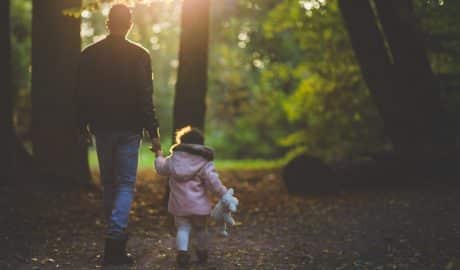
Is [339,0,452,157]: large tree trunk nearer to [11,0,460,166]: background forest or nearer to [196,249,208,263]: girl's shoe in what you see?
[11,0,460,166]: background forest

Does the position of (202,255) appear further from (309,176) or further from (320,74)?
(320,74)

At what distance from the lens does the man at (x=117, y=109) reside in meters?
7.21

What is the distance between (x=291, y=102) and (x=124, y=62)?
11383mm

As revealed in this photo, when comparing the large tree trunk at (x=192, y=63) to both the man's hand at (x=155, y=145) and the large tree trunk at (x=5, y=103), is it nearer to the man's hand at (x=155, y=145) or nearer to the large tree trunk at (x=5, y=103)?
the large tree trunk at (x=5, y=103)

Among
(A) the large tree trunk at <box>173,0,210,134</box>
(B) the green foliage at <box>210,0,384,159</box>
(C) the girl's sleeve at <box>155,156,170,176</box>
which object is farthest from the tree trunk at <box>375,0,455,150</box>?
(C) the girl's sleeve at <box>155,156,170,176</box>

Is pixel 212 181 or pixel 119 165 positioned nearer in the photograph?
pixel 212 181

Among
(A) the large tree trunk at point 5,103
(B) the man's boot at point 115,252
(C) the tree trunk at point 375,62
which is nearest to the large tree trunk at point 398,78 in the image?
(C) the tree trunk at point 375,62

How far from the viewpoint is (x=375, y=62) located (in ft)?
41.2

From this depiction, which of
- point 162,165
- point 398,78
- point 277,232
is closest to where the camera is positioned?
point 162,165

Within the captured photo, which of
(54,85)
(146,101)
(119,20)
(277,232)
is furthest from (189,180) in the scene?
(54,85)

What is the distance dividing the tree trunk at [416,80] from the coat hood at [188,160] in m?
5.93

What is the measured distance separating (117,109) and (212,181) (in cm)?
114

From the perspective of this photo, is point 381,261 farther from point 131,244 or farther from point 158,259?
point 131,244

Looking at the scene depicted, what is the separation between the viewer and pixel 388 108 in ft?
41.6
